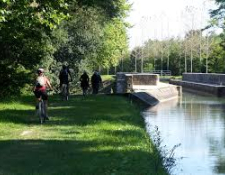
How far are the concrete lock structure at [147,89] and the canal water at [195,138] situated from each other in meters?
5.87

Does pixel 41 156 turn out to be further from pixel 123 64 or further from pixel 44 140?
pixel 123 64

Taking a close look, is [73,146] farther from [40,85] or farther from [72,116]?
[72,116]

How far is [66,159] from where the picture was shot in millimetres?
10508

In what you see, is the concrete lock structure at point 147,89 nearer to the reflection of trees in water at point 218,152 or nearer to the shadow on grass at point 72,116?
the shadow on grass at point 72,116

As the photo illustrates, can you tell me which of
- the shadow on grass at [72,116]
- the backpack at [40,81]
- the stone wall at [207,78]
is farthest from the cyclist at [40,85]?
the stone wall at [207,78]

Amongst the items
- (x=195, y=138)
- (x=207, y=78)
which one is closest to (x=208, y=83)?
(x=207, y=78)

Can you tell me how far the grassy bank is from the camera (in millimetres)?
9758

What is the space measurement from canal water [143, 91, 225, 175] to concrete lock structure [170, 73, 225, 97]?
16646 mm

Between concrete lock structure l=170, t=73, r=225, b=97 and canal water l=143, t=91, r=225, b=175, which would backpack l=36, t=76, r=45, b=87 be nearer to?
canal water l=143, t=91, r=225, b=175

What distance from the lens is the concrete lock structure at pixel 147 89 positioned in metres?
35.5

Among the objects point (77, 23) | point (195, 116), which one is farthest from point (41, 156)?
point (77, 23)

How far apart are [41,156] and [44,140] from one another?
6.86ft

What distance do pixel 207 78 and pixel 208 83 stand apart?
1317 mm

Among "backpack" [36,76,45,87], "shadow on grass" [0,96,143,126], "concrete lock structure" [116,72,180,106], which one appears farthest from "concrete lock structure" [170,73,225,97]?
"backpack" [36,76,45,87]
